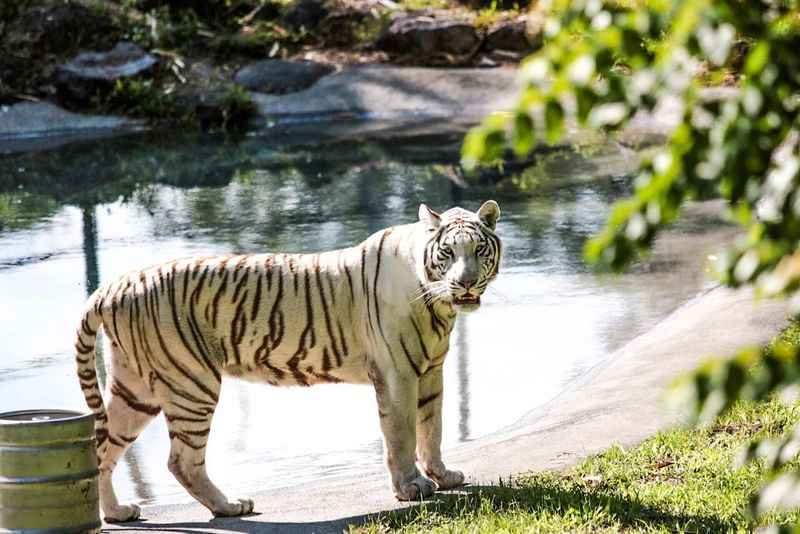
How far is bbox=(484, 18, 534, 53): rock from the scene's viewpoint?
78.8 feet

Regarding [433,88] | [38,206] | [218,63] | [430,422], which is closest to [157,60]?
[218,63]

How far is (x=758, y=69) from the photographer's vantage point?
1.91 m

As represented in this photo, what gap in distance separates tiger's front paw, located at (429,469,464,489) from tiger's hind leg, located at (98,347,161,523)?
→ 125cm

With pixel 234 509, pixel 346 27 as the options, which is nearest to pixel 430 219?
pixel 234 509

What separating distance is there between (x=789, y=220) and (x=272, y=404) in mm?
6077

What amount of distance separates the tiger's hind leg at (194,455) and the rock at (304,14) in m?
20.3

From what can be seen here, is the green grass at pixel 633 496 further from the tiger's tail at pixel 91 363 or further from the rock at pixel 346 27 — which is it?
the rock at pixel 346 27

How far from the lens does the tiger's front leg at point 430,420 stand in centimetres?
574

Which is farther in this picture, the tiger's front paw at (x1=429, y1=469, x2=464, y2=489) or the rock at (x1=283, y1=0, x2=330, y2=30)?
the rock at (x1=283, y1=0, x2=330, y2=30)

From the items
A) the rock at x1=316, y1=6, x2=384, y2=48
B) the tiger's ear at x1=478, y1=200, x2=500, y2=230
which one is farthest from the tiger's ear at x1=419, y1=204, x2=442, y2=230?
the rock at x1=316, y1=6, x2=384, y2=48

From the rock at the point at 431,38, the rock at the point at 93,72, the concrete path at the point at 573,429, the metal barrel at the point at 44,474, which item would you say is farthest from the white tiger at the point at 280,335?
the rock at the point at 431,38

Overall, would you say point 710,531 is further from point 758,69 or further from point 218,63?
point 218,63

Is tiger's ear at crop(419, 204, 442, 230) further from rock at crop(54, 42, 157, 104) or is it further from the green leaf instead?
rock at crop(54, 42, 157, 104)

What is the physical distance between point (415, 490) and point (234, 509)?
757 millimetres
